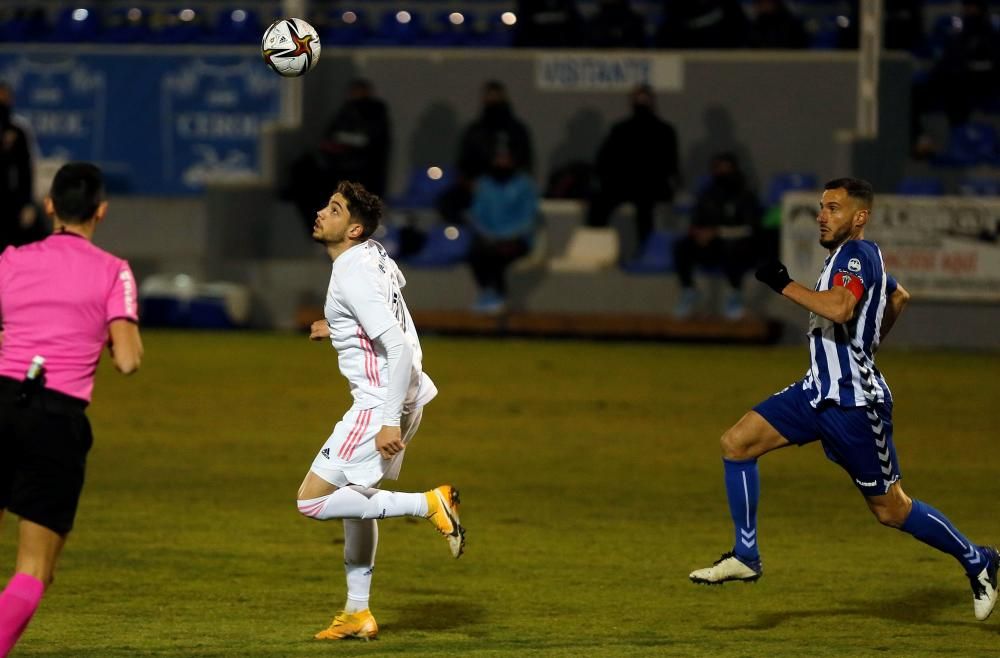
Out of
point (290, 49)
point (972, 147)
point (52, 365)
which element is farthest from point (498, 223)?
point (52, 365)

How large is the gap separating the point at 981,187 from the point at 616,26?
480 centimetres

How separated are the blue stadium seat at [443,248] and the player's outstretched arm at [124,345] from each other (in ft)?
49.4

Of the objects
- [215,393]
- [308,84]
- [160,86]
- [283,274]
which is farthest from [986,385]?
[160,86]

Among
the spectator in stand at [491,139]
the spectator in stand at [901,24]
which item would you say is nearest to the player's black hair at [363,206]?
the spectator in stand at [491,139]

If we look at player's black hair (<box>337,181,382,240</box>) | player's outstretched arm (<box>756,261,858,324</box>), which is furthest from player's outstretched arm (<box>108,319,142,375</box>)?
player's outstretched arm (<box>756,261,858,324</box>)

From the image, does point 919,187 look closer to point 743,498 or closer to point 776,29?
point 776,29

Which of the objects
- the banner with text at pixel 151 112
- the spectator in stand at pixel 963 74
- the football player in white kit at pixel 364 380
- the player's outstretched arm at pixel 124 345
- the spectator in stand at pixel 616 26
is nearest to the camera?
the player's outstretched arm at pixel 124 345

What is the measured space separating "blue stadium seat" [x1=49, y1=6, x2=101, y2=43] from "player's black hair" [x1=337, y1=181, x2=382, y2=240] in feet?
59.8

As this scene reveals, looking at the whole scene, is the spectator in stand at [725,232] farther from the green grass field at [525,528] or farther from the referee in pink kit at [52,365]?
the referee in pink kit at [52,365]

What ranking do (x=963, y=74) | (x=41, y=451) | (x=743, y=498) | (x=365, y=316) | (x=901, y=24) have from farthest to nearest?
(x=901, y=24)
(x=963, y=74)
(x=743, y=498)
(x=365, y=316)
(x=41, y=451)

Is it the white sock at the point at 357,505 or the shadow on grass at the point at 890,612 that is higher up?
the white sock at the point at 357,505

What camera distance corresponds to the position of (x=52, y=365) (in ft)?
18.2

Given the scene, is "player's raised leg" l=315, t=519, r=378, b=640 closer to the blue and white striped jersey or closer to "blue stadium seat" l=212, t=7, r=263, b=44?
the blue and white striped jersey

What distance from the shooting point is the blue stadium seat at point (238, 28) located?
23531mm
